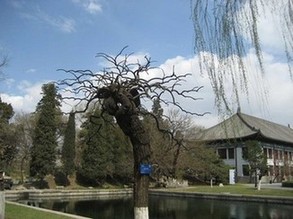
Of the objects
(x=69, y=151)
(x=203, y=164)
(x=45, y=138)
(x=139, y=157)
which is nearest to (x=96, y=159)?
A: (x=69, y=151)

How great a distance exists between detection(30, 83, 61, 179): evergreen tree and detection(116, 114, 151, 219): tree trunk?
3224 cm

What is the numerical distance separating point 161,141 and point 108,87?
33327 mm

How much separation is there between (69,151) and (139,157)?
36.0 meters

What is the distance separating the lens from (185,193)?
35.4 m

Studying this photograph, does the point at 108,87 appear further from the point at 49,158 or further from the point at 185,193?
the point at 49,158

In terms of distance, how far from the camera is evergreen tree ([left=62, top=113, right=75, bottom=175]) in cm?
4456

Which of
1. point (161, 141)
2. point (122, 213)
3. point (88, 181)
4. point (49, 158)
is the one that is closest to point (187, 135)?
point (161, 141)

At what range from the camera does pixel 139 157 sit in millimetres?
10055

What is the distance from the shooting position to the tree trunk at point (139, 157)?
1005cm

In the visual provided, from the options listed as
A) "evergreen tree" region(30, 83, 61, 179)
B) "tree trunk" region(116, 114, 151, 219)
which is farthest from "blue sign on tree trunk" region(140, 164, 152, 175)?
"evergreen tree" region(30, 83, 61, 179)

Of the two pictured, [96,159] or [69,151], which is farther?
[69,151]

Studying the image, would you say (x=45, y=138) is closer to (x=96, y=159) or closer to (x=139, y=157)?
(x=96, y=159)

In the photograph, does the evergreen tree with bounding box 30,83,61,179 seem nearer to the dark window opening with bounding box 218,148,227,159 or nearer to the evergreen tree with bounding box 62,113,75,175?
the evergreen tree with bounding box 62,113,75,175

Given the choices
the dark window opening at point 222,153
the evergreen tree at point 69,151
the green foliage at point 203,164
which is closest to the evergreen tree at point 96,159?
the evergreen tree at point 69,151
